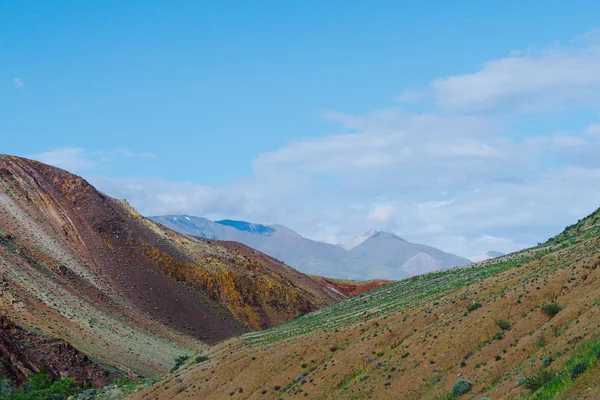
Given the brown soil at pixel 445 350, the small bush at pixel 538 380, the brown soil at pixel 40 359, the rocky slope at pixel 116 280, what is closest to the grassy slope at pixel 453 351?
the brown soil at pixel 445 350

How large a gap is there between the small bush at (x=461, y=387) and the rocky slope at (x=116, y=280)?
145ft

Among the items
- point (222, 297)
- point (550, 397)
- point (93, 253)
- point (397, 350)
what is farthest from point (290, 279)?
point (550, 397)

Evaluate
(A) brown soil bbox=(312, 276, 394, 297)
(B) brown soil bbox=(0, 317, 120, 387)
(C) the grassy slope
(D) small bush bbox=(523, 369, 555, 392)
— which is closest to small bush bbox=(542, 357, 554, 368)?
(C) the grassy slope

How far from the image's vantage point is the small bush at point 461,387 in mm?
19984

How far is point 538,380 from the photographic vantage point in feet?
55.7

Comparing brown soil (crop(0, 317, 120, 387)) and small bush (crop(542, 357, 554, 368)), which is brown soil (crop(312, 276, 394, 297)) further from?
small bush (crop(542, 357, 554, 368))

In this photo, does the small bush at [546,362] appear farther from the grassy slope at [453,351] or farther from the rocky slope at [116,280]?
the rocky slope at [116,280]

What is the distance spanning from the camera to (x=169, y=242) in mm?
105875

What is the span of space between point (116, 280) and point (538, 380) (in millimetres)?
77318

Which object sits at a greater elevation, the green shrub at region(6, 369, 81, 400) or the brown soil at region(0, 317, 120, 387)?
the brown soil at region(0, 317, 120, 387)

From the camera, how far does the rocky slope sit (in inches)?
2638

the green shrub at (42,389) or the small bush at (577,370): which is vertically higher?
the small bush at (577,370)

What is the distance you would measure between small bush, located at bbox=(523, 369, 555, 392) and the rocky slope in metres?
47.7

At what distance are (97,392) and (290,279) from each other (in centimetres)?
7637
